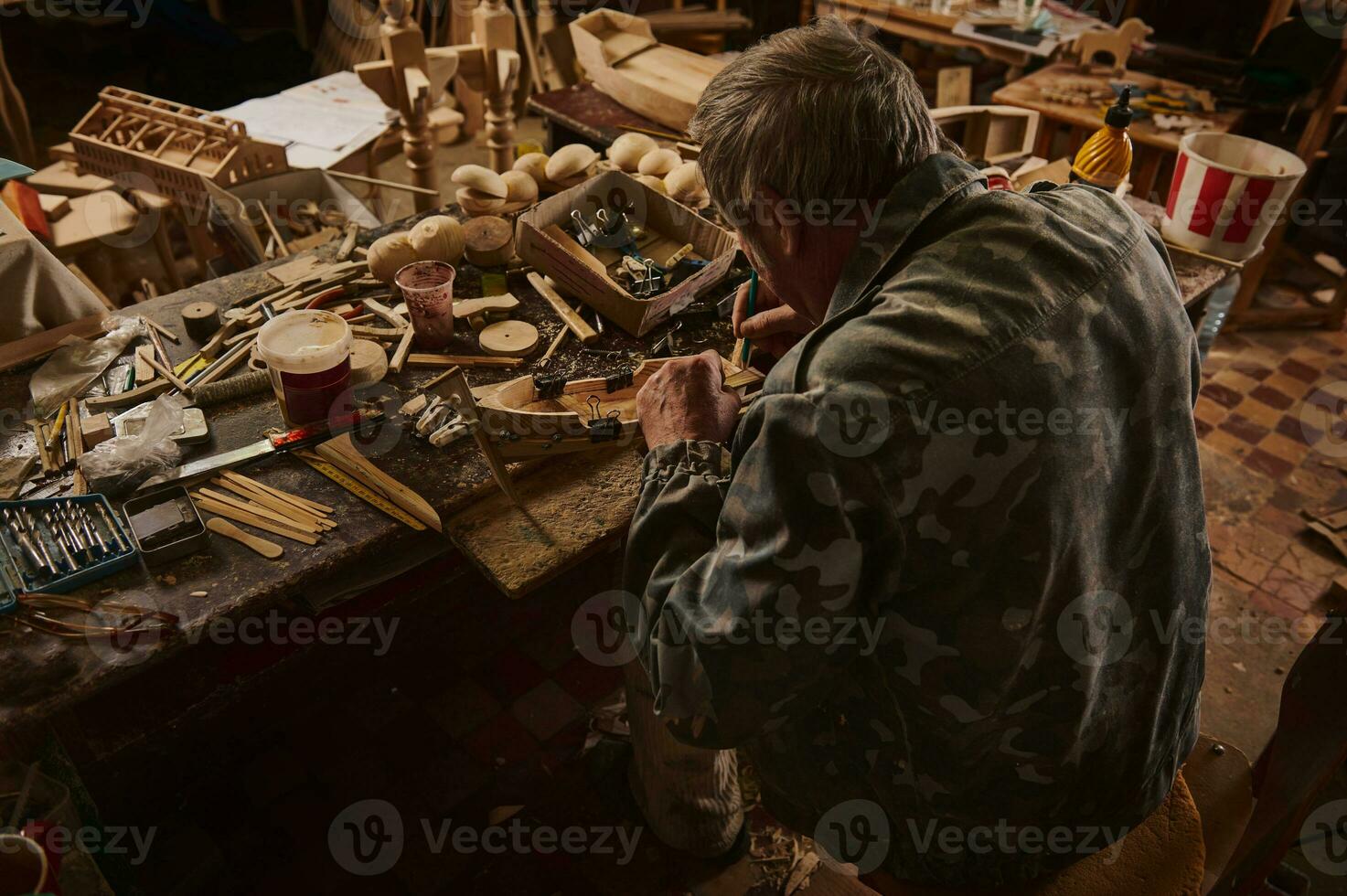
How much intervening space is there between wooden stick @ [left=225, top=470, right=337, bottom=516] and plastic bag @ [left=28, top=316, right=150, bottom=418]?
1.86ft

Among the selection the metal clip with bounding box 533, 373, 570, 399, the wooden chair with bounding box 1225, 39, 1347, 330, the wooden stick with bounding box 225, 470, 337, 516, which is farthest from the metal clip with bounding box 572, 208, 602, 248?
the wooden chair with bounding box 1225, 39, 1347, 330

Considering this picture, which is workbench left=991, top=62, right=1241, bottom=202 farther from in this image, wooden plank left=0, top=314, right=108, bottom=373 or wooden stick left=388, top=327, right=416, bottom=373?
wooden plank left=0, top=314, right=108, bottom=373

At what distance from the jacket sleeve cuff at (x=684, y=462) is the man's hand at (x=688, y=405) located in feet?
0.13

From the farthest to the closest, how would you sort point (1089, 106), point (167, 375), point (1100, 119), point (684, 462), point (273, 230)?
point (1089, 106), point (1100, 119), point (273, 230), point (167, 375), point (684, 462)

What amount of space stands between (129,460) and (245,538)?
33cm

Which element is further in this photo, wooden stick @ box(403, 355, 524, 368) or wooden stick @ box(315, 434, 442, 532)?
wooden stick @ box(403, 355, 524, 368)

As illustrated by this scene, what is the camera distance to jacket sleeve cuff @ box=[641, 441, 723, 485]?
1613 mm

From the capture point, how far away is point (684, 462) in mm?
1634

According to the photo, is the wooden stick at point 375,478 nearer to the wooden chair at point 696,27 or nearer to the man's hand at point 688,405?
the man's hand at point 688,405

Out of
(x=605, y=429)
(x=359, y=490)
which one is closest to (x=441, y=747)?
(x=359, y=490)

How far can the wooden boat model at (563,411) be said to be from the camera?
1.99 m

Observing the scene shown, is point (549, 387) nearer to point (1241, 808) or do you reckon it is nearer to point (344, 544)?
point (344, 544)

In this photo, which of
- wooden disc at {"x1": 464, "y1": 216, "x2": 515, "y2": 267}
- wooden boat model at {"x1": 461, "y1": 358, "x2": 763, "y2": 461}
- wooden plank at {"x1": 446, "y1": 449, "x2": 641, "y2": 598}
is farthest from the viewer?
wooden disc at {"x1": 464, "y1": 216, "x2": 515, "y2": 267}

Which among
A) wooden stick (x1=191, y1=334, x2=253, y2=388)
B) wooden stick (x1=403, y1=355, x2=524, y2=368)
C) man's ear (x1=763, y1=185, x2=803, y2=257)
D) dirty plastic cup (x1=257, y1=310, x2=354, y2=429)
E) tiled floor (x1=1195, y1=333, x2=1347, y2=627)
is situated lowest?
tiled floor (x1=1195, y1=333, x2=1347, y2=627)
